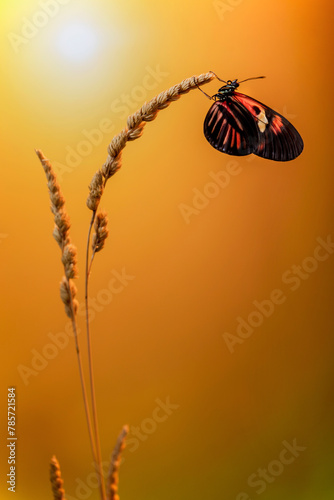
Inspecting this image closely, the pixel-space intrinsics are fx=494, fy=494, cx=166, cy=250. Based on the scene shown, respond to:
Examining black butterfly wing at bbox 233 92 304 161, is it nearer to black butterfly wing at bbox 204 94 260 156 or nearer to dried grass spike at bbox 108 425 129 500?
black butterfly wing at bbox 204 94 260 156

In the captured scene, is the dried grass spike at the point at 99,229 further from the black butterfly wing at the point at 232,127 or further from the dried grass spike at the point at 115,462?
the black butterfly wing at the point at 232,127

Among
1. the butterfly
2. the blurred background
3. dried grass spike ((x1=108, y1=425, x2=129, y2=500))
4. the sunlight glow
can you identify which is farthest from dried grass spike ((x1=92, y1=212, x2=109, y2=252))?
the sunlight glow

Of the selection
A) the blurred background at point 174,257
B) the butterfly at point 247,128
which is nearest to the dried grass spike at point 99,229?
the butterfly at point 247,128

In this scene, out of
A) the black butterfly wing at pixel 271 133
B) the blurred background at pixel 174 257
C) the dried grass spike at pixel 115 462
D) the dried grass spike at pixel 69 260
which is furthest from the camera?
the blurred background at pixel 174 257

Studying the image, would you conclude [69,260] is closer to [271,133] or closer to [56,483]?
[56,483]

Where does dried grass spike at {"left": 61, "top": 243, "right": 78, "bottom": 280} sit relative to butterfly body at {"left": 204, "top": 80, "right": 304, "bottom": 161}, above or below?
below

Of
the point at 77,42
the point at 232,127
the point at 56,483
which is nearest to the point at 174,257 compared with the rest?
the point at 232,127

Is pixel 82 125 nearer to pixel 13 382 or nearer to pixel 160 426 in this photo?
pixel 13 382

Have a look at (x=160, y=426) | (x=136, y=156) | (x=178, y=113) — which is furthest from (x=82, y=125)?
(x=160, y=426)
